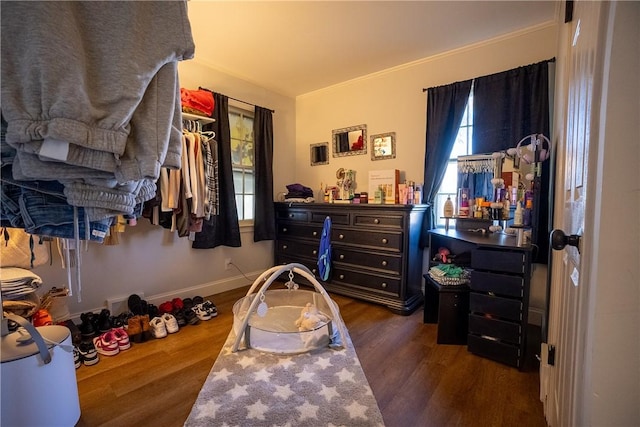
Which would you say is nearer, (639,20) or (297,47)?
(639,20)

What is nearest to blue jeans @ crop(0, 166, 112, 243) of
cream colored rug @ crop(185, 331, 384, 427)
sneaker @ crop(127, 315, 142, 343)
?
cream colored rug @ crop(185, 331, 384, 427)


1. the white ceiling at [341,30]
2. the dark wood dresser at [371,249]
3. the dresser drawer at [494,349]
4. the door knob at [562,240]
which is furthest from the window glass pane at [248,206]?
the door knob at [562,240]

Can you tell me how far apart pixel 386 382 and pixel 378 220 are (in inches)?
53.1

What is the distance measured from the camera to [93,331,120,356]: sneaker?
1827 mm

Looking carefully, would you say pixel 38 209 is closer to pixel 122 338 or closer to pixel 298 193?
pixel 122 338

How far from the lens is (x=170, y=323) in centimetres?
216

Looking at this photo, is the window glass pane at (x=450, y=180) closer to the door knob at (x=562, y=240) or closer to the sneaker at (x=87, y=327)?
the door knob at (x=562, y=240)

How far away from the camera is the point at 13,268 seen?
1.66 meters

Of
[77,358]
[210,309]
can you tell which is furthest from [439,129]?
[77,358]

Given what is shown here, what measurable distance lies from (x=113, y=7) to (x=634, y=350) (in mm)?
1209

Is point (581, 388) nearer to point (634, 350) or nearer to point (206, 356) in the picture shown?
point (634, 350)

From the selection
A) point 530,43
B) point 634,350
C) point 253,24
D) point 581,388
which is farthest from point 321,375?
point 530,43

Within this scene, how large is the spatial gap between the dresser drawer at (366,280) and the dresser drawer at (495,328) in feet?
2.41

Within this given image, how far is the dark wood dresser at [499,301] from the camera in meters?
1.66
